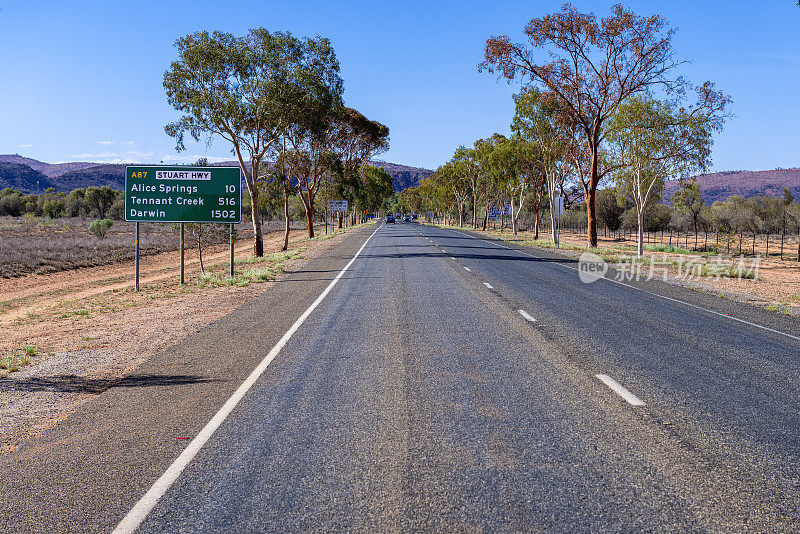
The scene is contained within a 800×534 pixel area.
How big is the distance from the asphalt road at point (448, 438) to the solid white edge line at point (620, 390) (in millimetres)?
47

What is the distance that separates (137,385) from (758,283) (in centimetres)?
1937

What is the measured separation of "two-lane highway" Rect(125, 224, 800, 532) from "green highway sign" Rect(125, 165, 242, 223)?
1100 cm

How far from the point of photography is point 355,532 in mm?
3584

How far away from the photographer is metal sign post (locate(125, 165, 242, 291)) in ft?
63.5

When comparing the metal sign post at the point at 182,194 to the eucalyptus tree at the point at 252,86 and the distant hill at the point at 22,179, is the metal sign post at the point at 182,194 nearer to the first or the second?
the eucalyptus tree at the point at 252,86

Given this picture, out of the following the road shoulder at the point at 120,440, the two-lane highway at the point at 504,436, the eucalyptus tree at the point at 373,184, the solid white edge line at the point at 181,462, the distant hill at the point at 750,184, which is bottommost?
the road shoulder at the point at 120,440

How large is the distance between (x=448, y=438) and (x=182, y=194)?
16507mm

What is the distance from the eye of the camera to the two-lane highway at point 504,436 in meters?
3.83

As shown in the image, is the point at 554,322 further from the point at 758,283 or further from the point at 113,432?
the point at 758,283

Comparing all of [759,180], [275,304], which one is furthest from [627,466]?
[759,180]

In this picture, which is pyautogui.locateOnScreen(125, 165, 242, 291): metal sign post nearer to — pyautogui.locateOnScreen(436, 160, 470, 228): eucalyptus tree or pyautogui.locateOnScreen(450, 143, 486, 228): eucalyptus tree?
pyautogui.locateOnScreen(450, 143, 486, 228): eucalyptus tree

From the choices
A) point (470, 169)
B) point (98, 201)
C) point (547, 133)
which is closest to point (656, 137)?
point (547, 133)

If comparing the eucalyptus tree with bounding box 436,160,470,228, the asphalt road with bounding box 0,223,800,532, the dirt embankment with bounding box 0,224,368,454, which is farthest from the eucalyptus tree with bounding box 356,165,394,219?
the asphalt road with bounding box 0,223,800,532

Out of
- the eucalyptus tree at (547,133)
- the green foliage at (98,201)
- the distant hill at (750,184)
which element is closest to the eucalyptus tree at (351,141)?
the eucalyptus tree at (547,133)
